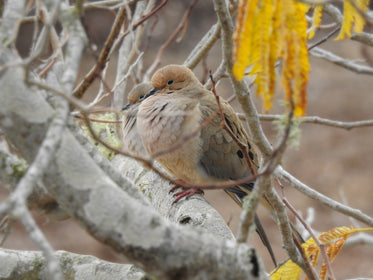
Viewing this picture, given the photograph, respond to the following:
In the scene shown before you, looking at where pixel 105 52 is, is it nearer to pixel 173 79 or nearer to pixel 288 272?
pixel 288 272

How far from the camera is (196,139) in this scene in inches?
109

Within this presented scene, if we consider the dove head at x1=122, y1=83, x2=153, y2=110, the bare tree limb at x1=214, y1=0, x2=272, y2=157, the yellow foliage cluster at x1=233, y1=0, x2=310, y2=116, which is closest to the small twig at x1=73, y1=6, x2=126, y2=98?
the bare tree limb at x1=214, y1=0, x2=272, y2=157

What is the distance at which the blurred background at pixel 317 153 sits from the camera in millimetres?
7164

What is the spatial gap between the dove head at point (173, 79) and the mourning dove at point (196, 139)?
135 mm

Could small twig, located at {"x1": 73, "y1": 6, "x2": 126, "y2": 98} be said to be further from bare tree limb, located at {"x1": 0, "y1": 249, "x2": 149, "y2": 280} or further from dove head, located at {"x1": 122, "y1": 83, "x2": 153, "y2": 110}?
dove head, located at {"x1": 122, "y1": 83, "x2": 153, "y2": 110}

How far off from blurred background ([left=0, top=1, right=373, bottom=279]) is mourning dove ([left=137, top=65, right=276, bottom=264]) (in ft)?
10.2

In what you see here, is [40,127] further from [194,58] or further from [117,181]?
[194,58]

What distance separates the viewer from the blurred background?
23.5 ft

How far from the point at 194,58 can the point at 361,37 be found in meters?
1.14

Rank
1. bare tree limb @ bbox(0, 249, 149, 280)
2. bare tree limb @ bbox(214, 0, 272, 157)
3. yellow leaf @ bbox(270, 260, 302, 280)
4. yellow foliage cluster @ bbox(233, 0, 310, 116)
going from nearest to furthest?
yellow foliage cluster @ bbox(233, 0, 310, 116)
bare tree limb @ bbox(214, 0, 272, 157)
bare tree limb @ bbox(0, 249, 149, 280)
yellow leaf @ bbox(270, 260, 302, 280)

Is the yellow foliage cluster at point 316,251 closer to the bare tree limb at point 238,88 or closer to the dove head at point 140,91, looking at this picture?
the bare tree limb at point 238,88

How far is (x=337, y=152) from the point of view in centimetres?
821

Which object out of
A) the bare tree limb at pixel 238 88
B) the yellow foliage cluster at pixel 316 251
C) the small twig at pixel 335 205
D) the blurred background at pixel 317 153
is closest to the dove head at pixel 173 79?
the small twig at pixel 335 205

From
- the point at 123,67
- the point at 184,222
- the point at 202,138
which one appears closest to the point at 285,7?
the point at 184,222
